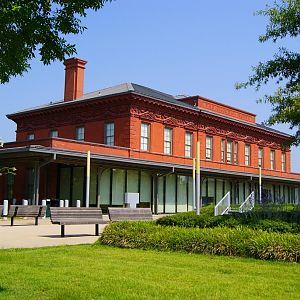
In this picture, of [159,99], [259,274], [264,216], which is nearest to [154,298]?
[259,274]

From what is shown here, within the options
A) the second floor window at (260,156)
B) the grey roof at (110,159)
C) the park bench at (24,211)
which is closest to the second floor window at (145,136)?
the grey roof at (110,159)

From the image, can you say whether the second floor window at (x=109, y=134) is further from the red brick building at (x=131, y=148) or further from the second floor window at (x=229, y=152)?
the second floor window at (x=229, y=152)

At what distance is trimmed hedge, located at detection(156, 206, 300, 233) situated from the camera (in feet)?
35.3

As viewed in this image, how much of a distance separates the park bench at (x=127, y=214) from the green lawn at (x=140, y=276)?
4.83 metres

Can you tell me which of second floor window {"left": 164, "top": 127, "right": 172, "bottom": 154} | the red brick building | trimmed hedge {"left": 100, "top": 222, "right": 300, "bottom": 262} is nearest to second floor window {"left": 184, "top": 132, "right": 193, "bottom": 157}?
the red brick building

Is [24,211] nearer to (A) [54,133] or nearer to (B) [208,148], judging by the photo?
(A) [54,133]

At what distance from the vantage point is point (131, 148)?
113 ft

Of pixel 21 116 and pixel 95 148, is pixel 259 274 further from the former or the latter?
pixel 21 116

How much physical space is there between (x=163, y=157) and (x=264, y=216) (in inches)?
978

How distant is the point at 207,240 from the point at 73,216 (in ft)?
20.5

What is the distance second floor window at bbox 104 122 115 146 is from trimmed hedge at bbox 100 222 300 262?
2330cm

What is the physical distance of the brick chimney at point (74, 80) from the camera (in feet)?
134

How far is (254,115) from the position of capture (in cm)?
4881

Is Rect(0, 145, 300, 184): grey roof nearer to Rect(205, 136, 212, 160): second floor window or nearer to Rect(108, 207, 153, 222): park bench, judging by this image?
Rect(205, 136, 212, 160): second floor window
